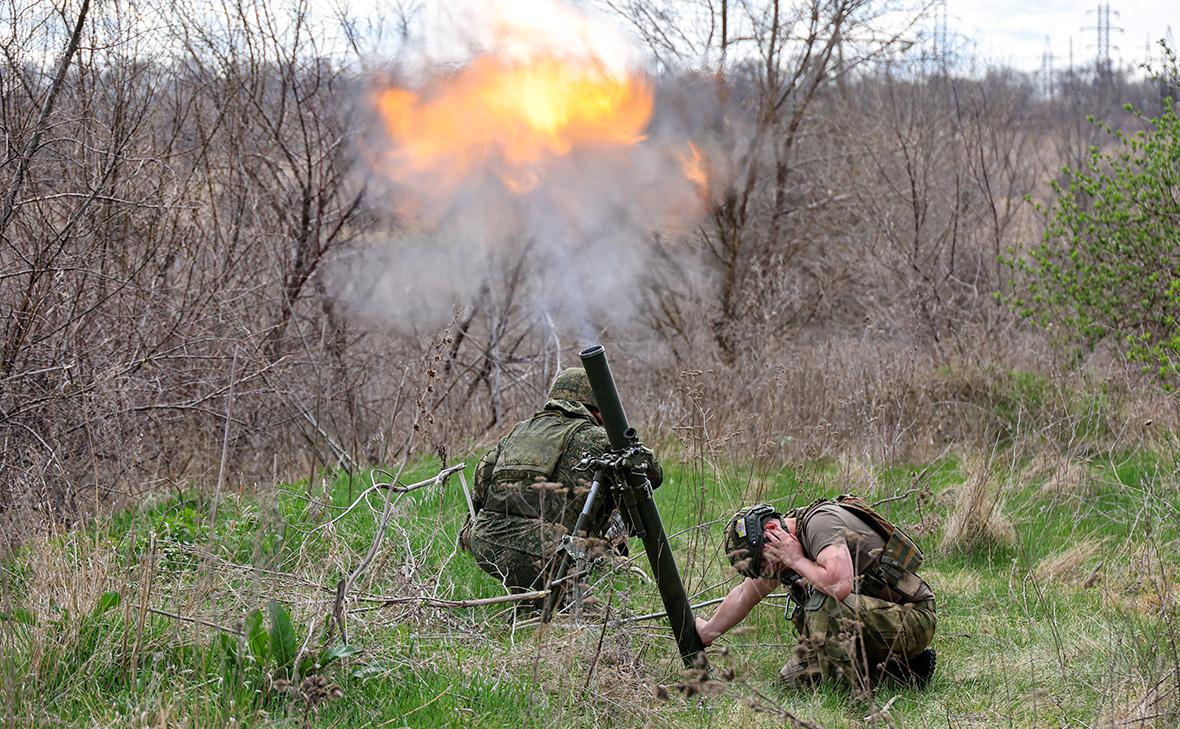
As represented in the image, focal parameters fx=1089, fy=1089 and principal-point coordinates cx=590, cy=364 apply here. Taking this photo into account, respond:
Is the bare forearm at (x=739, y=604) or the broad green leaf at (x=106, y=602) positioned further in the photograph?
the bare forearm at (x=739, y=604)

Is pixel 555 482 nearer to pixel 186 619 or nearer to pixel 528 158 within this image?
pixel 186 619

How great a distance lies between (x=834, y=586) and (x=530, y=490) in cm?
189

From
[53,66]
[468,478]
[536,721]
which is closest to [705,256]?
[468,478]

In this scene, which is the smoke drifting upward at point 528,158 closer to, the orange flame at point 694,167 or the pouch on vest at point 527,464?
the orange flame at point 694,167

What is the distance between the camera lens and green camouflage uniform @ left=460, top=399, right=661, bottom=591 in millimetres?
5914

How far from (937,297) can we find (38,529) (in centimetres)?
1234

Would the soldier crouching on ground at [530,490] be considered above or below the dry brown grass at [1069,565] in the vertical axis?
above

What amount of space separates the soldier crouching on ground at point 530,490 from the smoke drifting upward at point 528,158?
172 inches

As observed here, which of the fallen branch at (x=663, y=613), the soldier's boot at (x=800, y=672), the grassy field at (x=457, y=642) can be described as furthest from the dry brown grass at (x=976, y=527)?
the soldier's boot at (x=800, y=672)

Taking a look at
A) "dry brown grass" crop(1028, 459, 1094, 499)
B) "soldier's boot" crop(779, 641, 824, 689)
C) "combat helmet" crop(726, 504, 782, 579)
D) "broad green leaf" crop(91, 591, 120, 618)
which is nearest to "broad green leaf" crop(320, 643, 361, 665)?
"broad green leaf" crop(91, 591, 120, 618)

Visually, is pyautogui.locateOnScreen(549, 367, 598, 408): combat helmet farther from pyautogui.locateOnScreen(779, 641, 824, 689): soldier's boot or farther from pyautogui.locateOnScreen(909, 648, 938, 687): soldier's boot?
pyautogui.locateOnScreen(909, 648, 938, 687): soldier's boot

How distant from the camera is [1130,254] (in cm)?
998

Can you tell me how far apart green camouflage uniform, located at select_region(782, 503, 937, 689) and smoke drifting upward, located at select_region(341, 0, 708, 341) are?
597 centimetres

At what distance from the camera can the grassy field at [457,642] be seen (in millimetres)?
3877
